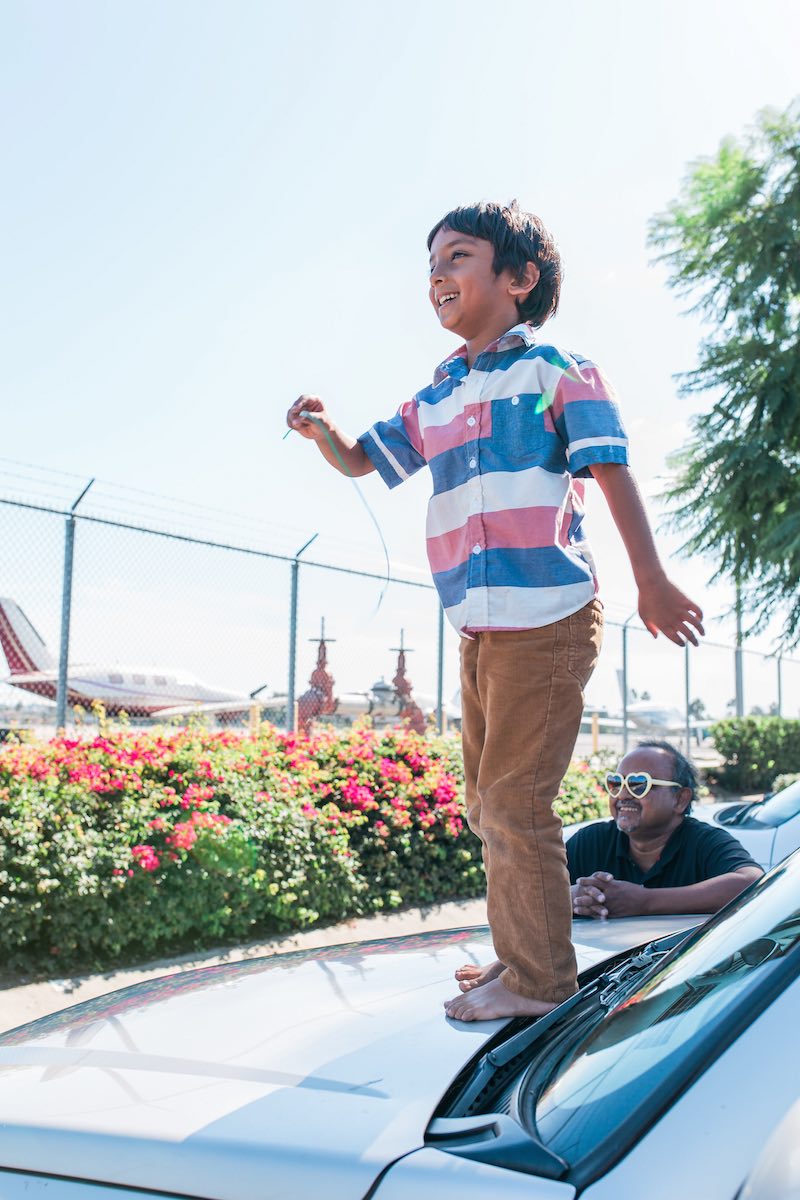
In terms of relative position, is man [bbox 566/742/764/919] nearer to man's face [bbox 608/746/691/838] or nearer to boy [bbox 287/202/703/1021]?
man's face [bbox 608/746/691/838]

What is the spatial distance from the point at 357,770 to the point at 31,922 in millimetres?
2772

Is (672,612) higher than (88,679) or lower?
lower

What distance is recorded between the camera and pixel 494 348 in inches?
90.1

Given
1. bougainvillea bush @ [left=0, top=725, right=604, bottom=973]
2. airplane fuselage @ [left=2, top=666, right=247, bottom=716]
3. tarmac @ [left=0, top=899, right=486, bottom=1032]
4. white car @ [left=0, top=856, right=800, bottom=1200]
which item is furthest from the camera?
airplane fuselage @ [left=2, top=666, right=247, bottom=716]

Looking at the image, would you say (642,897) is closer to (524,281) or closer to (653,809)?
(653,809)

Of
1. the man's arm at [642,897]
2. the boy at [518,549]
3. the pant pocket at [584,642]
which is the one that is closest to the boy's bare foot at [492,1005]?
the boy at [518,549]

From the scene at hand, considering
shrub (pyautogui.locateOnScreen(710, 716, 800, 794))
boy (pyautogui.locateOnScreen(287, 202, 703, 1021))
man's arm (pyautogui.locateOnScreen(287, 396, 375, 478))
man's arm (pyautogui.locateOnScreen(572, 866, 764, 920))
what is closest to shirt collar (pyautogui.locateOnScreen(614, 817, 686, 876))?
man's arm (pyautogui.locateOnScreen(572, 866, 764, 920))

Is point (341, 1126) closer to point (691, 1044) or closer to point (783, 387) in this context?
point (691, 1044)

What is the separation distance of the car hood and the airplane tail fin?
6.59 meters

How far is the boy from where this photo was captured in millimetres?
1858

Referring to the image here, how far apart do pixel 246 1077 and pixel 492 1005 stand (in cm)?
44

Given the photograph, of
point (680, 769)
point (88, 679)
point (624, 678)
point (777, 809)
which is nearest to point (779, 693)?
point (624, 678)

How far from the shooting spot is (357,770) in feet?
24.2

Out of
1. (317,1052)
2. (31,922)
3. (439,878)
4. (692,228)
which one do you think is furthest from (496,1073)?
(692,228)
